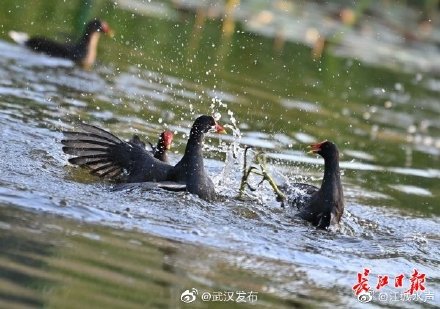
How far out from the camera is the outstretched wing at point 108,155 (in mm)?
8047

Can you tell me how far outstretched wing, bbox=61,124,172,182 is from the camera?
805 cm

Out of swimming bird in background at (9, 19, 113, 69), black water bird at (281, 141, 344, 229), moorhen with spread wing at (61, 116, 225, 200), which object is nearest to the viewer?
black water bird at (281, 141, 344, 229)

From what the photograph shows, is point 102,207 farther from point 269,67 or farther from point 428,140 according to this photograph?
point 269,67

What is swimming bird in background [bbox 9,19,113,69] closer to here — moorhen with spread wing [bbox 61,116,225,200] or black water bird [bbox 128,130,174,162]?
black water bird [bbox 128,130,174,162]

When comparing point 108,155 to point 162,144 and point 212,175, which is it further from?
point 212,175

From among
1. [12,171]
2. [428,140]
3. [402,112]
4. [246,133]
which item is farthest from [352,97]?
[12,171]

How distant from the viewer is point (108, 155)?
8094 mm

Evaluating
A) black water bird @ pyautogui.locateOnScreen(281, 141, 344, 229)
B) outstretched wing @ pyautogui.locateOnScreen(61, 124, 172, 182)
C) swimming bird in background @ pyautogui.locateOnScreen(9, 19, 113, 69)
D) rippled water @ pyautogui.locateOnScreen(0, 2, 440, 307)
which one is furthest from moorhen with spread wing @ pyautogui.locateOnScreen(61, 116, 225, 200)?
swimming bird in background @ pyautogui.locateOnScreen(9, 19, 113, 69)

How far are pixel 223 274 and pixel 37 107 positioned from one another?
4.29 m

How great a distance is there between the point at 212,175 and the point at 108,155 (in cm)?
102

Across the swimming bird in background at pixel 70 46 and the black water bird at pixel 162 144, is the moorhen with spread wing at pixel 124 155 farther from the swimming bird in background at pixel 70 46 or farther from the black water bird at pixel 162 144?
the swimming bird in background at pixel 70 46


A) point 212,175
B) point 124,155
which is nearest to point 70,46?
point 212,175

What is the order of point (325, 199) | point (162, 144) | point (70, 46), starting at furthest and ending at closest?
point (70, 46) → point (162, 144) → point (325, 199)

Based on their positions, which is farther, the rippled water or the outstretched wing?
the outstretched wing
